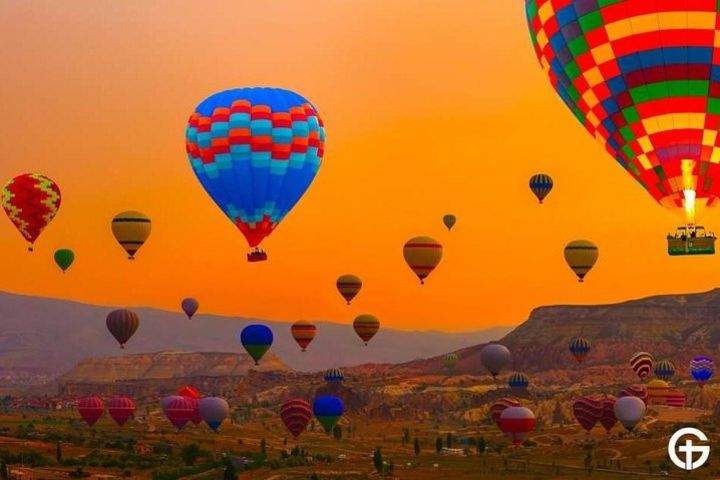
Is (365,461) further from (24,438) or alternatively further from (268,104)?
(268,104)

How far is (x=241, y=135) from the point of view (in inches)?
2630

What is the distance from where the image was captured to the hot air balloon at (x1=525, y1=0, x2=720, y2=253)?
148ft

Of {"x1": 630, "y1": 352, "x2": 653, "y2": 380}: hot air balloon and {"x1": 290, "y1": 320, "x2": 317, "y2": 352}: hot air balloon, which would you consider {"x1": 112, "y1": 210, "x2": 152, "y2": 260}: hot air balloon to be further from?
{"x1": 630, "y1": 352, "x2": 653, "y2": 380}: hot air balloon

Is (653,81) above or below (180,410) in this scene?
above

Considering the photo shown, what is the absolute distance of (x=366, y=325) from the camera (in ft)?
371

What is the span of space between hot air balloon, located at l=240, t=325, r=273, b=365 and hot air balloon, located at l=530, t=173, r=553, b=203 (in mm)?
21664

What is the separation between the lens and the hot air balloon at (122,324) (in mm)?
101688

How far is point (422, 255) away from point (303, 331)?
24010 millimetres

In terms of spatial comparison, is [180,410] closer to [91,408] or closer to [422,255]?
[91,408]

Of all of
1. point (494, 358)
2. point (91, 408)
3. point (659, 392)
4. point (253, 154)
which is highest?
point (253, 154)

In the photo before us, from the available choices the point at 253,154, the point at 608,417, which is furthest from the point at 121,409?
the point at 253,154

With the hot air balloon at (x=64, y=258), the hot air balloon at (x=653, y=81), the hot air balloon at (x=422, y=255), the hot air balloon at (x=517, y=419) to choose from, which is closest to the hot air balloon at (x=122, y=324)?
the hot air balloon at (x=64, y=258)

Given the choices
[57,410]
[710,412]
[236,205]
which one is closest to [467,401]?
[710,412]

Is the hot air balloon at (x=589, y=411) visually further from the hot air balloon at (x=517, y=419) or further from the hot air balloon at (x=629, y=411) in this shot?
the hot air balloon at (x=517, y=419)
